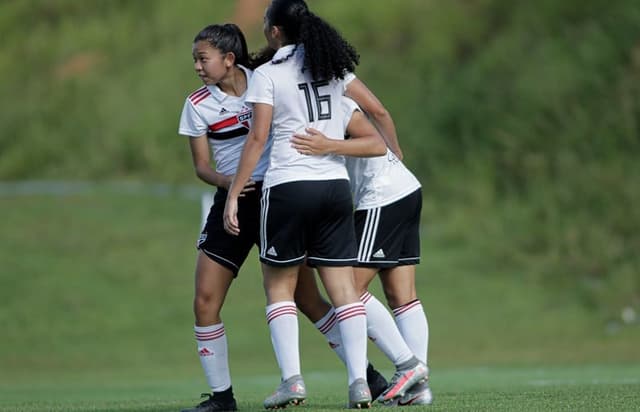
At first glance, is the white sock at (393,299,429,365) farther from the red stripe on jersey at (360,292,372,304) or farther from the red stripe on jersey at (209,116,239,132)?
the red stripe on jersey at (209,116,239,132)

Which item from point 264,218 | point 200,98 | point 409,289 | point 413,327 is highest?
point 200,98

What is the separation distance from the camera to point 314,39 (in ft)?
21.8

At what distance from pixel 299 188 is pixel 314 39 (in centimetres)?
80

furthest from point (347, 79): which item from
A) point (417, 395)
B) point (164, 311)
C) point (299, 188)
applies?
point (164, 311)

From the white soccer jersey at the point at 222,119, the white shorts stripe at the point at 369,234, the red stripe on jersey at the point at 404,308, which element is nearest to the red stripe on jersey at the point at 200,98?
the white soccer jersey at the point at 222,119

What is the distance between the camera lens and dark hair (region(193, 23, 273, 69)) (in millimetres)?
7172

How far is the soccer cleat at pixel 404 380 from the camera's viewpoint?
6.91 metres

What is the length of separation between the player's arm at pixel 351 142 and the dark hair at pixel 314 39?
32cm

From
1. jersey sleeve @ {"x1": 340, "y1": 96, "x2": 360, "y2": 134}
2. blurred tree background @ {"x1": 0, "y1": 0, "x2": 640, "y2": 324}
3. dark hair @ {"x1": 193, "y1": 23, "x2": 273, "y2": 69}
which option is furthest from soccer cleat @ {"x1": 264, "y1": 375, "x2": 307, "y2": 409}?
blurred tree background @ {"x1": 0, "y1": 0, "x2": 640, "y2": 324}

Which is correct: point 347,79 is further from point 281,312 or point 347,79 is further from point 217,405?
point 217,405

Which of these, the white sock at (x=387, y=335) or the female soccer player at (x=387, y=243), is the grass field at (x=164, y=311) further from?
the white sock at (x=387, y=335)

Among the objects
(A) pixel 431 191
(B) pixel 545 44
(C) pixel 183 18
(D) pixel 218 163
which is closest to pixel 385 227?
(D) pixel 218 163

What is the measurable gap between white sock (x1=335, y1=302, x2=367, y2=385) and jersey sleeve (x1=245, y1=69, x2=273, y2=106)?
3.93 ft

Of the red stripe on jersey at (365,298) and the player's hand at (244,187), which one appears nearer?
the player's hand at (244,187)
